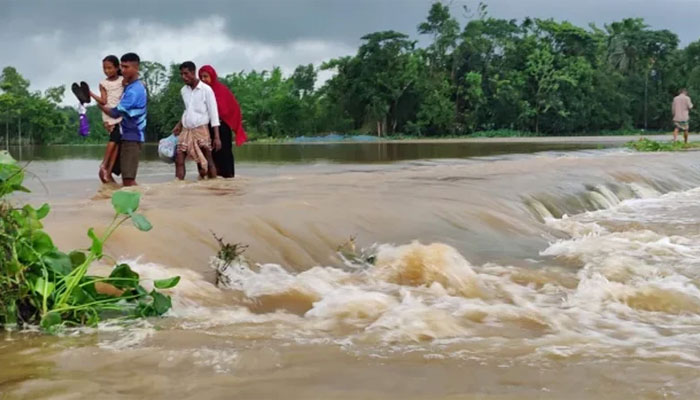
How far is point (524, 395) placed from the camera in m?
2.19

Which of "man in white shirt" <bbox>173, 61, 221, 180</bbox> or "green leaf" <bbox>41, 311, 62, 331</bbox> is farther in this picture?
"man in white shirt" <bbox>173, 61, 221, 180</bbox>

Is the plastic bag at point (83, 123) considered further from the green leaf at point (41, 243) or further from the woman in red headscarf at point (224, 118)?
the green leaf at point (41, 243)

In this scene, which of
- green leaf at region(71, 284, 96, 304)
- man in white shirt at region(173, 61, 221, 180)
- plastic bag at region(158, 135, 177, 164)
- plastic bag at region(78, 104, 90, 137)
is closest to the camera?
green leaf at region(71, 284, 96, 304)

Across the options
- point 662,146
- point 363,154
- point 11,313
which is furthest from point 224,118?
point 662,146

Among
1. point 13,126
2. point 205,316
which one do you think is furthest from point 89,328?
point 13,126

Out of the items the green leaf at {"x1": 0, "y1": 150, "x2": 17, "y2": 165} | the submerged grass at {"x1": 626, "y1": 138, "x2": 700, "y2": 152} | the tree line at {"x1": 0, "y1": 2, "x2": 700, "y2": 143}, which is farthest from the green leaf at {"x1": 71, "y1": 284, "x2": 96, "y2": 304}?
the tree line at {"x1": 0, "y1": 2, "x2": 700, "y2": 143}

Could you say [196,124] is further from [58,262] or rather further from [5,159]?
[58,262]

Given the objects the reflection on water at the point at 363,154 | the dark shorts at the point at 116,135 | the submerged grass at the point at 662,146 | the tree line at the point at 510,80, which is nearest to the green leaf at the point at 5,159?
the dark shorts at the point at 116,135

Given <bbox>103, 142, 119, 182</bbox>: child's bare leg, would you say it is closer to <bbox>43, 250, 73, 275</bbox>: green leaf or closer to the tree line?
<bbox>43, 250, 73, 275</bbox>: green leaf

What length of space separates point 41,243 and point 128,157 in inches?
181

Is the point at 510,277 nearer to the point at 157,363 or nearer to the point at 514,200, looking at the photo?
the point at 157,363

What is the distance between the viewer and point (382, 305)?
340cm

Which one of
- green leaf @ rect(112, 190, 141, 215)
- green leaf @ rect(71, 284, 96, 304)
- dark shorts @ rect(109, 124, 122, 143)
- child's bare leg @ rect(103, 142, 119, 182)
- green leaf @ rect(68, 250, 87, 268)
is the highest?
dark shorts @ rect(109, 124, 122, 143)

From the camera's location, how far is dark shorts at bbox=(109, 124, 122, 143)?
721cm
